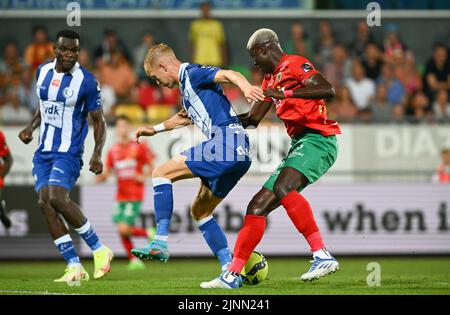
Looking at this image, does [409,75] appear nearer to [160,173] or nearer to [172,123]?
[172,123]

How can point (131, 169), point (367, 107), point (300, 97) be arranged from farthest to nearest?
point (367, 107), point (131, 169), point (300, 97)

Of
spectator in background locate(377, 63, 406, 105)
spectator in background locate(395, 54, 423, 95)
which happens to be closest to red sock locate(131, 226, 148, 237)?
spectator in background locate(377, 63, 406, 105)

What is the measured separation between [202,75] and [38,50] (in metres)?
9.61

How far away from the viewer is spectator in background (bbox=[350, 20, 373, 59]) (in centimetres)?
1858

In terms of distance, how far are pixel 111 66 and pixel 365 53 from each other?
496 cm

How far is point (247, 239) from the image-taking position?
8938mm

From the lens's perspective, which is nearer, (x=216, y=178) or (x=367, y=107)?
(x=216, y=178)

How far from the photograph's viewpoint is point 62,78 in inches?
412

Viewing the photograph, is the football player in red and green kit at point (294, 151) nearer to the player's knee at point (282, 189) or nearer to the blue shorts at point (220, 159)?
the player's knee at point (282, 189)

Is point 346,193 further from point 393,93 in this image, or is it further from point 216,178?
point 216,178

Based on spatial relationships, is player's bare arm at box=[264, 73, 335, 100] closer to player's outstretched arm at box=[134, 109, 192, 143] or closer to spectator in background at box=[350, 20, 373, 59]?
player's outstretched arm at box=[134, 109, 192, 143]
